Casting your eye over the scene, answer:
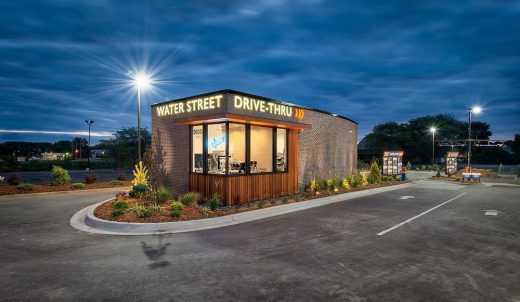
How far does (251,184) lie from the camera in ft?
48.1

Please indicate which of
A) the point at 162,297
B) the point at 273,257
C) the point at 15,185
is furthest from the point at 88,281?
the point at 15,185

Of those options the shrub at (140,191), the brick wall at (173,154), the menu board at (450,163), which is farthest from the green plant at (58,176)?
the menu board at (450,163)

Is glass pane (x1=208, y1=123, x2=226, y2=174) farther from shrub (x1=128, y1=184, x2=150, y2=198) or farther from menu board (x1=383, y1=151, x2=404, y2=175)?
menu board (x1=383, y1=151, x2=404, y2=175)

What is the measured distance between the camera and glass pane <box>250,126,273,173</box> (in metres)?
15.4

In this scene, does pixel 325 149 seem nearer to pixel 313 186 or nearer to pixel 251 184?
pixel 313 186

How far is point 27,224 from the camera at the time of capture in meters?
10.3

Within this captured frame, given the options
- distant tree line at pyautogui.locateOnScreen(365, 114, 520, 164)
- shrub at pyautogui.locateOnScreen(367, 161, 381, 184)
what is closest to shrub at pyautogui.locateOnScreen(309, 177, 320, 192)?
shrub at pyautogui.locateOnScreen(367, 161, 381, 184)

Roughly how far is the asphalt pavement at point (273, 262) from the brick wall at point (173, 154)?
20.3ft

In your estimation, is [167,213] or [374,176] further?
[374,176]

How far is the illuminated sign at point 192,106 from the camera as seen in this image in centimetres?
1356

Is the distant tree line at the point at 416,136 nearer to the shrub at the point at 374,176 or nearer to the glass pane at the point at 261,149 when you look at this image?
the shrub at the point at 374,176

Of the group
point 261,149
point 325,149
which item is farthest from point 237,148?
point 325,149

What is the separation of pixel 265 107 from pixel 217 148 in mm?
3358

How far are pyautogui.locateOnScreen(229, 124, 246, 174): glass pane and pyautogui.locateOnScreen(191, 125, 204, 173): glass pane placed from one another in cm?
182
